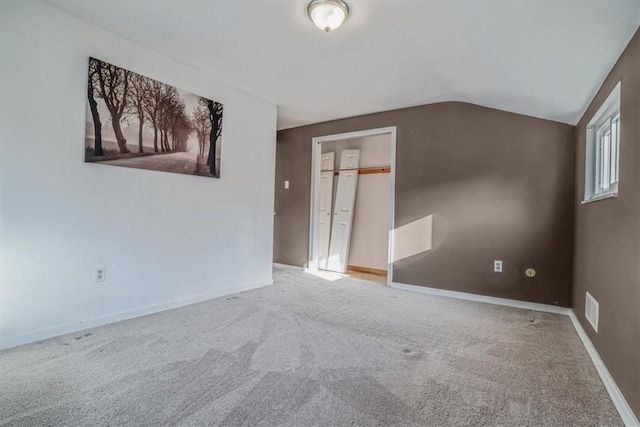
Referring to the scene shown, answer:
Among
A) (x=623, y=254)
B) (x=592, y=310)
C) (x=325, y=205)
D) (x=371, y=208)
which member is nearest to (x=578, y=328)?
(x=592, y=310)

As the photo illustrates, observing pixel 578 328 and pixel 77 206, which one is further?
pixel 578 328

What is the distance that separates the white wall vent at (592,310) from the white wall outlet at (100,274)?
11.1 feet

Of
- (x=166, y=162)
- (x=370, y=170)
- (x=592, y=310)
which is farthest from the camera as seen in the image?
(x=370, y=170)

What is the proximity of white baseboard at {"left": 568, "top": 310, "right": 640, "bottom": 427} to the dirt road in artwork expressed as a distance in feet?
10.6

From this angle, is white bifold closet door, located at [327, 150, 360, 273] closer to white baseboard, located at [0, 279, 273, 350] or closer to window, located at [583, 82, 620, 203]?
white baseboard, located at [0, 279, 273, 350]

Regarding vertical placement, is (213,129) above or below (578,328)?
above

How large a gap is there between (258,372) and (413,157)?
2.92 m

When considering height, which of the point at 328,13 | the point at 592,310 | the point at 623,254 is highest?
the point at 328,13

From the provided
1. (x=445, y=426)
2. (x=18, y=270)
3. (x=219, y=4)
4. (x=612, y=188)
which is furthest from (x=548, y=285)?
(x=18, y=270)

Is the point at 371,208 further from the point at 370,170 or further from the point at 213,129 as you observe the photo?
the point at 213,129

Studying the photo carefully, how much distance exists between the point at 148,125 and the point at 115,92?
0.31m

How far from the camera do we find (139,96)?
8.27 ft

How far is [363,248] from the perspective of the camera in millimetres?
4938

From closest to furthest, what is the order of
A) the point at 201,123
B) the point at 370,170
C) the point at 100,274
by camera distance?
the point at 100,274 → the point at 201,123 → the point at 370,170
